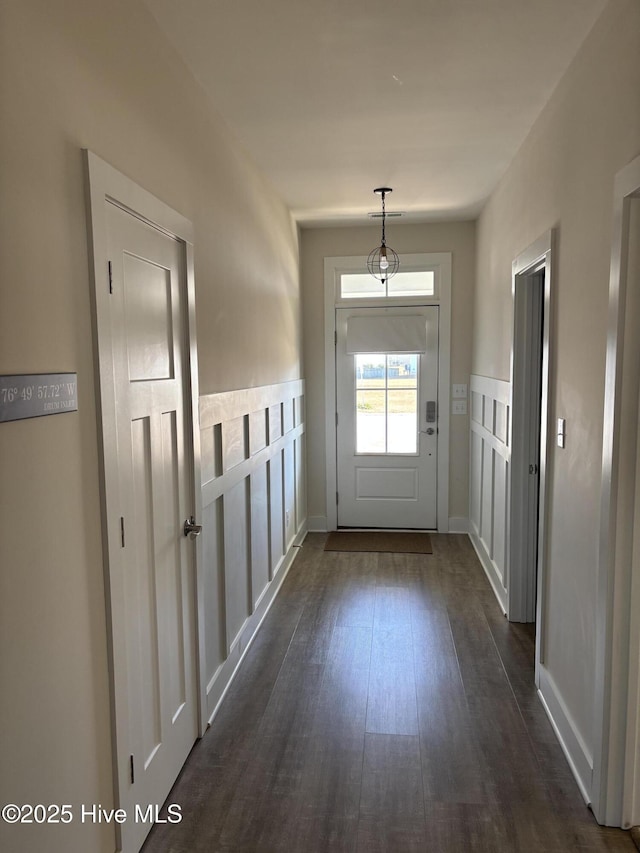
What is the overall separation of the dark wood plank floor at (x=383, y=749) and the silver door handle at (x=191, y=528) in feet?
2.85

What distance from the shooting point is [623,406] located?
6.05 feet

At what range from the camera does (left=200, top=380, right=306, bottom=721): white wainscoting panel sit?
263 centimetres

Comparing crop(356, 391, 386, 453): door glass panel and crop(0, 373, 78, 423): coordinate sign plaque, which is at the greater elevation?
crop(0, 373, 78, 423): coordinate sign plaque

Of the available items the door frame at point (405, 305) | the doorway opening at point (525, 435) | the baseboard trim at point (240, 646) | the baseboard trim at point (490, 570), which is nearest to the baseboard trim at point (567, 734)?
the doorway opening at point (525, 435)

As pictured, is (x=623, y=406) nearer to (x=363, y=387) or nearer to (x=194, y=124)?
(x=194, y=124)

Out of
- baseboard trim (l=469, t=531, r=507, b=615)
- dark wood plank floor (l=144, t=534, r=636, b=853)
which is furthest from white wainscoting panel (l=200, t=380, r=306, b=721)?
baseboard trim (l=469, t=531, r=507, b=615)

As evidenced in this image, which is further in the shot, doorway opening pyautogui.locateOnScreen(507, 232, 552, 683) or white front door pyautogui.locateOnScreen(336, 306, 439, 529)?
white front door pyautogui.locateOnScreen(336, 306, 439, 529)

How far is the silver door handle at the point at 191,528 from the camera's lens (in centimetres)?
229

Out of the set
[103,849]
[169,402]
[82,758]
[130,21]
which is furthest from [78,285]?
[103,849]

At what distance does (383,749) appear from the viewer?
237cm

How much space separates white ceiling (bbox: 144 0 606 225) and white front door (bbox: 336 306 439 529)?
167 centimetres

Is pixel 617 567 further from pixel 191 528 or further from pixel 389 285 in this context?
pixel 389 285

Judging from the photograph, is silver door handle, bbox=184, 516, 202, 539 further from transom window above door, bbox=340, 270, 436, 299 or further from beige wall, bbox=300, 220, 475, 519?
transom window above door, bbox=340, 270, 436, 299

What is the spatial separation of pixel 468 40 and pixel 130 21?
117cm
